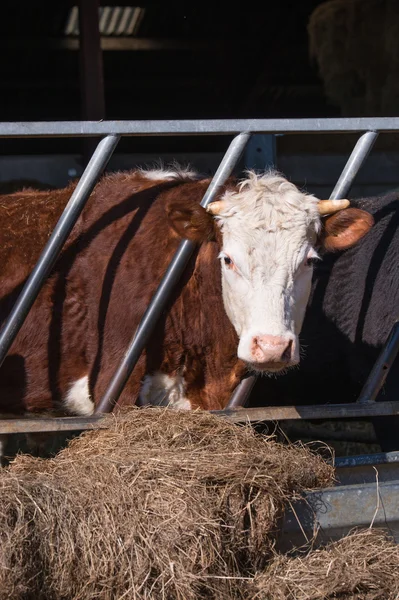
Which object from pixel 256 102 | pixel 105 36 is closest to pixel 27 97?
pixel 105 36

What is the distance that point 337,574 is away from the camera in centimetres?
291

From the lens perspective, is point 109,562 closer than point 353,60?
Yes

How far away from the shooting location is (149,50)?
9344 millimetres

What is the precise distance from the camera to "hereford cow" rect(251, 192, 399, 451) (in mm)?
4539

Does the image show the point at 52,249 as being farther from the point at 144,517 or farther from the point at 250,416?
the point at 144,517

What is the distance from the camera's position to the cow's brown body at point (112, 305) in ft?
13.6

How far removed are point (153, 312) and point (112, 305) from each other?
0.47m

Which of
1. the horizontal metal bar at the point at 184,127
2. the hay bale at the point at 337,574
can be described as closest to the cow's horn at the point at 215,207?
the horizontal metal bar at the point at 184,127

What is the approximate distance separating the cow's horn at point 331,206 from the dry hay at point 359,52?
5.23 meters

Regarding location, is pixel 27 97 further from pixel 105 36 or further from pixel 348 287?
pixel 348 287

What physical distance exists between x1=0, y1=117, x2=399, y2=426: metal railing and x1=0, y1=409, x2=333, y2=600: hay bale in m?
0.44

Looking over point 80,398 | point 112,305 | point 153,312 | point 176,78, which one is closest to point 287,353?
point 153,312

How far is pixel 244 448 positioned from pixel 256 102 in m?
7.62

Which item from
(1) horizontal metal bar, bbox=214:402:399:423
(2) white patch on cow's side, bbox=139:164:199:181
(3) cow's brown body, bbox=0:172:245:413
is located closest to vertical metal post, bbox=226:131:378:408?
(3) cow's brown body, bbox=0:172:245:413
